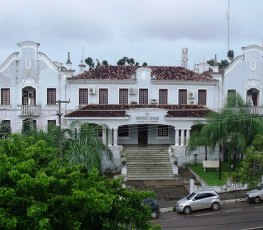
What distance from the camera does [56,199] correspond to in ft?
43.4

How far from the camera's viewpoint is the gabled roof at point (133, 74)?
42.5m

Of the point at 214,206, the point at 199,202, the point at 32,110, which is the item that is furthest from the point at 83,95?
the point at 214,206

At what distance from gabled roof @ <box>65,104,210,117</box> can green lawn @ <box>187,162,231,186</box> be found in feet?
14.2

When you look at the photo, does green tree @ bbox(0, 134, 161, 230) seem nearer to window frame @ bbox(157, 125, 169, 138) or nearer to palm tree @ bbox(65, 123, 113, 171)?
palm tree @ bbox(65, 123, 113, 171)

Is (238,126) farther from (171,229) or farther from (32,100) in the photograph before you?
(32,100)

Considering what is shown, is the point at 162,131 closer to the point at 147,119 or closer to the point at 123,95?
the point at 147,119

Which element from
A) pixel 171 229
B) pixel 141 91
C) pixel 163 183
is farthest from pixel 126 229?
pixel 141 91

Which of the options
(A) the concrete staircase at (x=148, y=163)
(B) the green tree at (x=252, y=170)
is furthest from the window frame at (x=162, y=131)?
(B) the green tree at (x=252, y=170)

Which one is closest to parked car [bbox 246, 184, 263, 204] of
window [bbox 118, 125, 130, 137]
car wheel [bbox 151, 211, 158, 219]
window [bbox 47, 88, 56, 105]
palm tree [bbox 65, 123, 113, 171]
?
car wheel [bbox 151, 211, 158, 219]

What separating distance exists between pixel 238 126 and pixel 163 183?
6.99 m

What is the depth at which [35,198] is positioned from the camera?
13.2m

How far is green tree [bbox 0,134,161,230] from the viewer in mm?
12742

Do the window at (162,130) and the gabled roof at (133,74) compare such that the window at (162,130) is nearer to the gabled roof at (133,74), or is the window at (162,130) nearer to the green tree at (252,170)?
the gabled roof at (133,74)

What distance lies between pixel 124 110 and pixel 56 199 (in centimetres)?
2728
